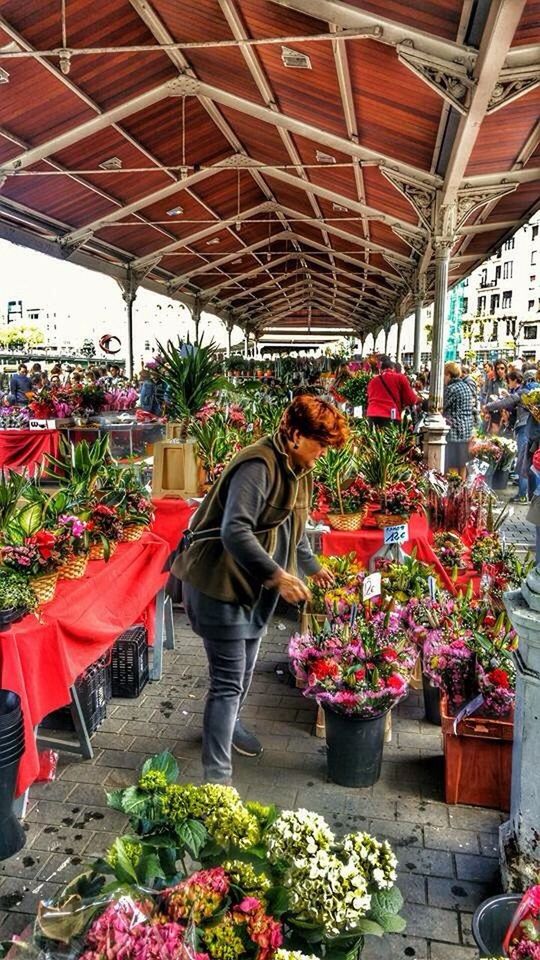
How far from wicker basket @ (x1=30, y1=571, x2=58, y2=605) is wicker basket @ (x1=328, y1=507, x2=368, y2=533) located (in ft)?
6.42

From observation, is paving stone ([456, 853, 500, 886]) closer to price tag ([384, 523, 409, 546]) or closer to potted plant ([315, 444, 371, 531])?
price tag ([384, 523, 409, 546])

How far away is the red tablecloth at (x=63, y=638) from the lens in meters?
2.60

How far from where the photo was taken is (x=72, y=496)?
3619mm

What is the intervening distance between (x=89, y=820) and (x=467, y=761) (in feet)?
4.98

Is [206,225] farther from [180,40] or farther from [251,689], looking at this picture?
[251,689]

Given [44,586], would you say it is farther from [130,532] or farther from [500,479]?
[500,479]

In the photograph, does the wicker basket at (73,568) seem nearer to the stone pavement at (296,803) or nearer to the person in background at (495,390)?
the stone pavement at (296,803)

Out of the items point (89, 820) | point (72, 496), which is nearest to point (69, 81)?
point (72, 496)

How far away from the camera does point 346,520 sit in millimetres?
4375

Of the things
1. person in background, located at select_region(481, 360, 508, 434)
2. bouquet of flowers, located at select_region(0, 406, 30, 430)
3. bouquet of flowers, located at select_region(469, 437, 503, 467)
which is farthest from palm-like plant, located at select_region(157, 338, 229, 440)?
person in background, located at select_region(481, 360, 508, 434)

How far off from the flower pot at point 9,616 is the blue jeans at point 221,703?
697mm

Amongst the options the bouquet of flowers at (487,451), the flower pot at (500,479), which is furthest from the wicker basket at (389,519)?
the flower pot at (500,479)

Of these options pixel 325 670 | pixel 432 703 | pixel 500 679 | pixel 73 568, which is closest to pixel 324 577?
pixel 325 670

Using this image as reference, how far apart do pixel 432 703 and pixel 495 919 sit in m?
1.84
